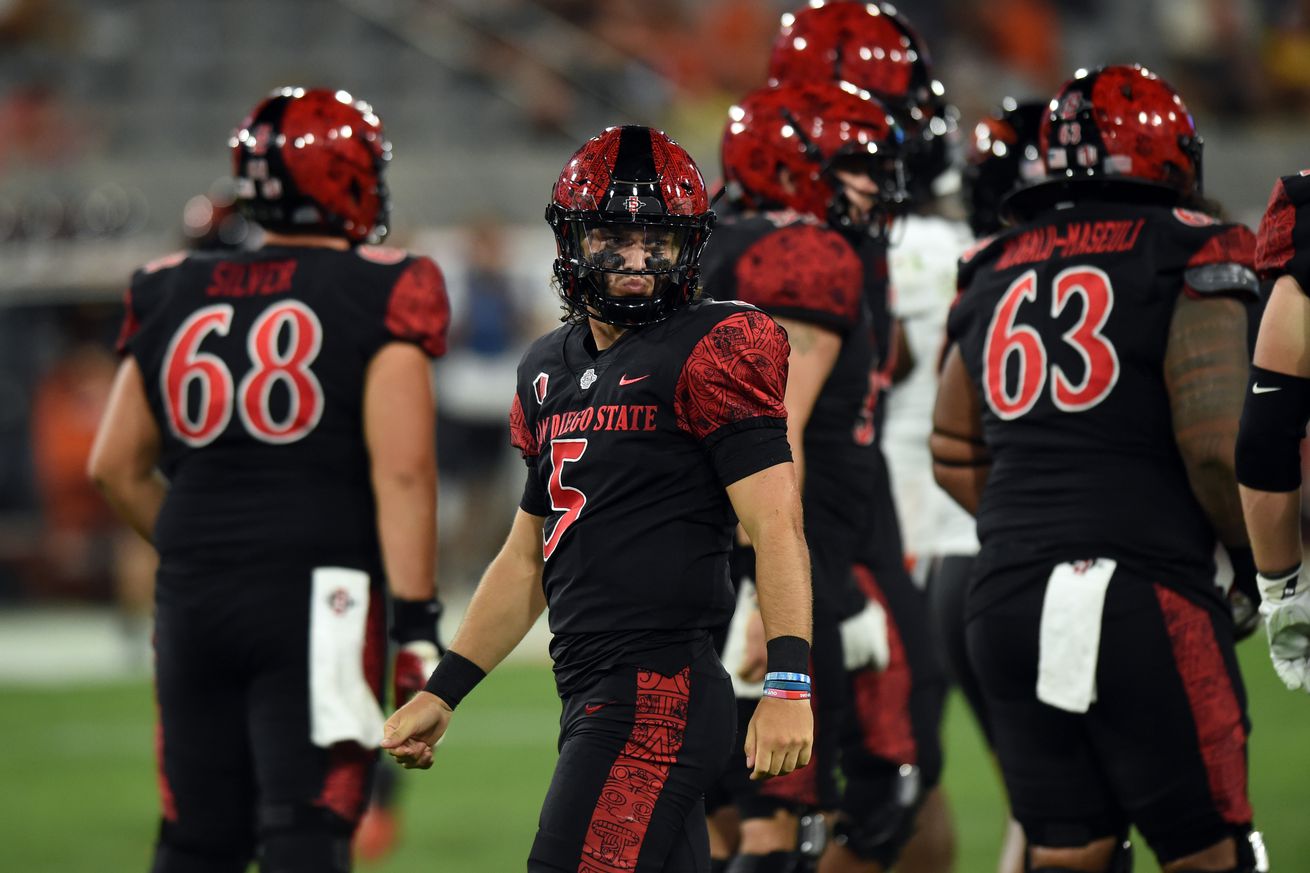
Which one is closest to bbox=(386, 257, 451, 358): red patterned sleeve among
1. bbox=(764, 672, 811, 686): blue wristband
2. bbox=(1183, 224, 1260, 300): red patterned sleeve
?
bbox=(764, 672, 811, 686): blue wristband

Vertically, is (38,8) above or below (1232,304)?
above

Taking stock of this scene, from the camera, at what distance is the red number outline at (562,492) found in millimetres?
3584

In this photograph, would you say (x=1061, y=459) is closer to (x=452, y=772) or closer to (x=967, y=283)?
(x=967, y=283)

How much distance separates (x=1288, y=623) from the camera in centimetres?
384

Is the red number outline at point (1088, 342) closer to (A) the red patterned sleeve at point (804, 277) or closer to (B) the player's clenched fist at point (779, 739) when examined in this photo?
(A) the red patterned sleeve at point (804, 277)

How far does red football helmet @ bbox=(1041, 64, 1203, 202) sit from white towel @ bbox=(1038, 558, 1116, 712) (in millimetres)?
898

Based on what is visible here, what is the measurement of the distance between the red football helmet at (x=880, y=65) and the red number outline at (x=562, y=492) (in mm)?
2061

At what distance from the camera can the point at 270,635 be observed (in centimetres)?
434

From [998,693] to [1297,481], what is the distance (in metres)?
A: 0.83

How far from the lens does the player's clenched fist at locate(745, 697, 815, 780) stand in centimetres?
326

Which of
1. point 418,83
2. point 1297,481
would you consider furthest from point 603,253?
point 418,83

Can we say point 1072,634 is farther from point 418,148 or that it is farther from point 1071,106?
point 418,148

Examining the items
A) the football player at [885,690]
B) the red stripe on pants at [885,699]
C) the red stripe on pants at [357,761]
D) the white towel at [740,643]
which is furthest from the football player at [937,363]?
the red stripe on pants at [357,761]

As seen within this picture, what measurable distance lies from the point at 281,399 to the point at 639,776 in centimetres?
153
